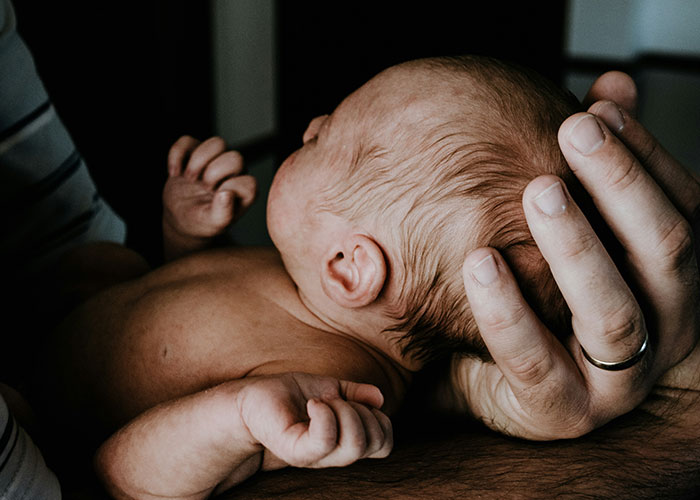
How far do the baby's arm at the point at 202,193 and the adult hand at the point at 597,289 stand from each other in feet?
1.57

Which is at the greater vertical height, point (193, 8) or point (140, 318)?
point (193, 8)

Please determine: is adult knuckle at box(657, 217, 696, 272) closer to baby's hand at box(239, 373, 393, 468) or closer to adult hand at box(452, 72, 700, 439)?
adult hand at box(452, 72, 700, 439)

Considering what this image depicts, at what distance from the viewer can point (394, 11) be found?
125 inches

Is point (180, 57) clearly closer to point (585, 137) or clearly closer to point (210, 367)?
point (210, 367)

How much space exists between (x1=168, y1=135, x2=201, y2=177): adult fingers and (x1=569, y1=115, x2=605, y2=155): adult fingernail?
660 millimetres

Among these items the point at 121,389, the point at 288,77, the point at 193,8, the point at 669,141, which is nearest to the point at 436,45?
the point at 288,77

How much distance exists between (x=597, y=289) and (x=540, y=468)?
0.66 feet

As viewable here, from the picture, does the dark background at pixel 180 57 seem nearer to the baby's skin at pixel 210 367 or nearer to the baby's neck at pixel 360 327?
the baby's skin at pixel 210 367

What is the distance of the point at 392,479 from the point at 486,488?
0.32 ft

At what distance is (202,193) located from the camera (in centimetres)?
110

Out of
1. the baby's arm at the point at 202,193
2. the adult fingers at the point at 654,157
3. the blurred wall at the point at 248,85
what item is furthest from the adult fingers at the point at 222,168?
the blurred wall at the point at 248,85

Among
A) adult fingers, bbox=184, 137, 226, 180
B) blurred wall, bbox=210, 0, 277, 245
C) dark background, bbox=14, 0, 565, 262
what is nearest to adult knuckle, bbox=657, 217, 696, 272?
adult fingers, bbox=184, 137, 226, 180

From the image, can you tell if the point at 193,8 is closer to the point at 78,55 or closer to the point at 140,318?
the point at 78,55

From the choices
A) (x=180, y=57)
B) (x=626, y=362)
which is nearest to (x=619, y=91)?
(x=626, y=362)
